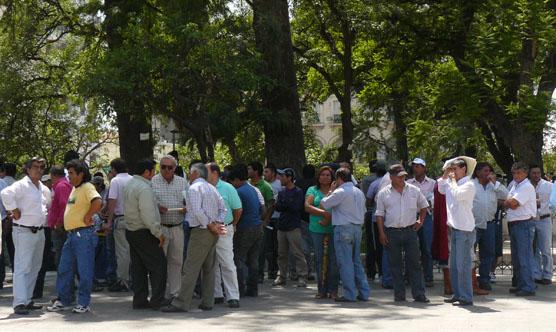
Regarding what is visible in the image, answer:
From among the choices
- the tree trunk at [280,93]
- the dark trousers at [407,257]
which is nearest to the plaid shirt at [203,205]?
the dark trousers at [407,257]

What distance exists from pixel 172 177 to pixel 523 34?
40.3 feet

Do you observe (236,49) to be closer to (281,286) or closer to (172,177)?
(281,286)

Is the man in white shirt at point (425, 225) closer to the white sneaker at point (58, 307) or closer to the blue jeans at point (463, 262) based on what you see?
the blue jeans at point (463, 262)

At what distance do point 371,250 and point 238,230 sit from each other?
3137mm

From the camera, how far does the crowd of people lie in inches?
452

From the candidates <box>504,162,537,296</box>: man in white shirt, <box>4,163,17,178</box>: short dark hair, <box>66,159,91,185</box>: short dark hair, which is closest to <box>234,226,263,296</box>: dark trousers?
<box>66,159,91,185</box>: short dark hair

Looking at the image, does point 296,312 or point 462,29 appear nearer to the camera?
point 296,312

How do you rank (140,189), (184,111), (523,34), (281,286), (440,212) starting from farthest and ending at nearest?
(523,34)
(184,111)
(281,286)
(440,212)
(140,189)

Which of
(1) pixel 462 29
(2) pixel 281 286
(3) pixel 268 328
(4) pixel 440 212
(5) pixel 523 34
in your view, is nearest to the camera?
(3) pixel 268 328

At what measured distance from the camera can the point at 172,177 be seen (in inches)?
470

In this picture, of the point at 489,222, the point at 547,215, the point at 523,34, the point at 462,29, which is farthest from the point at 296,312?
the point at 462,29

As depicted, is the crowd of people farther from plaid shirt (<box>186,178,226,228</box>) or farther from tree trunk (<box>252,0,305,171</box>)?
tree trunk (<box>252,0,305,171</box>)

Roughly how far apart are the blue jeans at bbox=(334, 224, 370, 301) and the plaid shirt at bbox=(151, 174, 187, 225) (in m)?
2.20

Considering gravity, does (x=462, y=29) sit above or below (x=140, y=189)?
above
